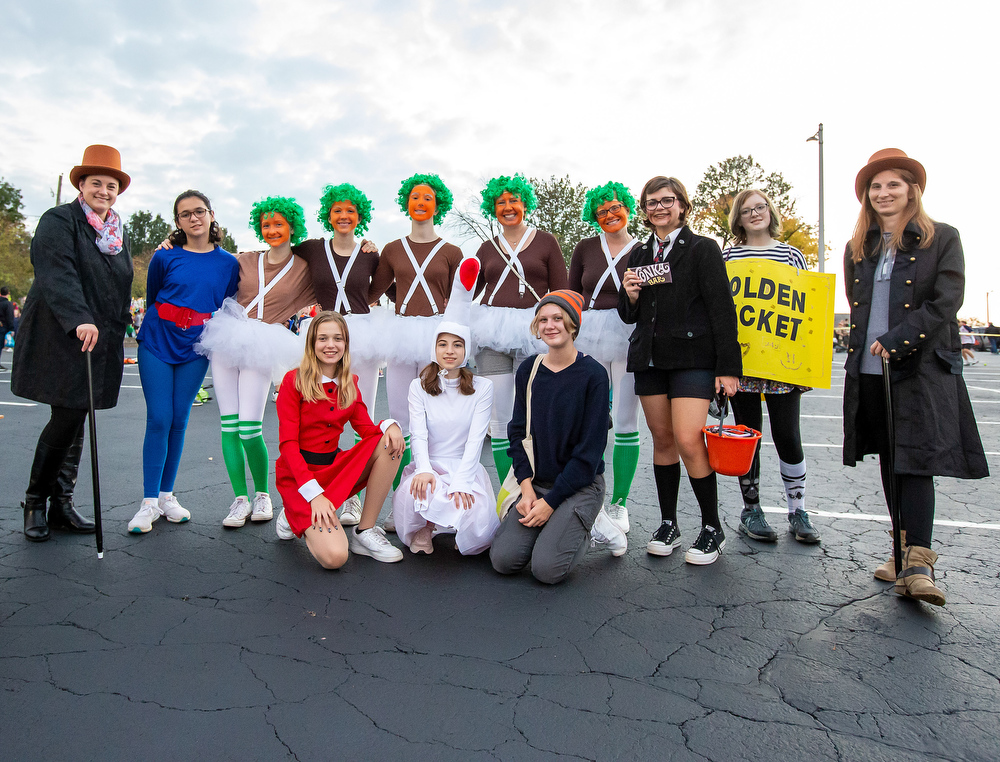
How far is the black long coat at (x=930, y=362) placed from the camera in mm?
3014

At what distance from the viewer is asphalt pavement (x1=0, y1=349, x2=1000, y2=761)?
199cm

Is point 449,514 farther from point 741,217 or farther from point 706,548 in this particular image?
point 741,217

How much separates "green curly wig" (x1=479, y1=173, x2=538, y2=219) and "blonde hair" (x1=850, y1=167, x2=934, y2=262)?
1.89 meters

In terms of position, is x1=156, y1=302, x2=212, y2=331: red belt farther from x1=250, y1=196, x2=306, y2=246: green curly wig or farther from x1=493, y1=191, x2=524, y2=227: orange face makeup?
x1=493, y1=191, x2=524, y2=227: orange face makeup

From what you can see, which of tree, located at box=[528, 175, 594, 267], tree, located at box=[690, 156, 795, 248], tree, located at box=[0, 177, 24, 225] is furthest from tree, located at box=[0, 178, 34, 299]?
tree, located at box=[690, 156, 795, 248]

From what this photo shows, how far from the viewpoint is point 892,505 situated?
3.21m

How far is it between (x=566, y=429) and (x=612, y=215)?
5.10ft

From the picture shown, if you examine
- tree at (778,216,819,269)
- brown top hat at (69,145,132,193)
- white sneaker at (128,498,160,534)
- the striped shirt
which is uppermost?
tree at (778,216,819,269)

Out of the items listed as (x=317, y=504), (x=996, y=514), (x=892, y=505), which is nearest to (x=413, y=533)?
(x=317, y=504)

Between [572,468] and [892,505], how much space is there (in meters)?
1.56

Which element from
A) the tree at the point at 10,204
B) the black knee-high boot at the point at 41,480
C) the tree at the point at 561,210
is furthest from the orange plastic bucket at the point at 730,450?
the tree at the point at 10,204

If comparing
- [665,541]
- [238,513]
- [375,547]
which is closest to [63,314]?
[238,513]

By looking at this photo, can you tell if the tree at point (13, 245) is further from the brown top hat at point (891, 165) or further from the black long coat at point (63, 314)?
the brown top hat at point (891, 165)

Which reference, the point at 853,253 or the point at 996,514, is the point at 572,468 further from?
the point at 996,514
